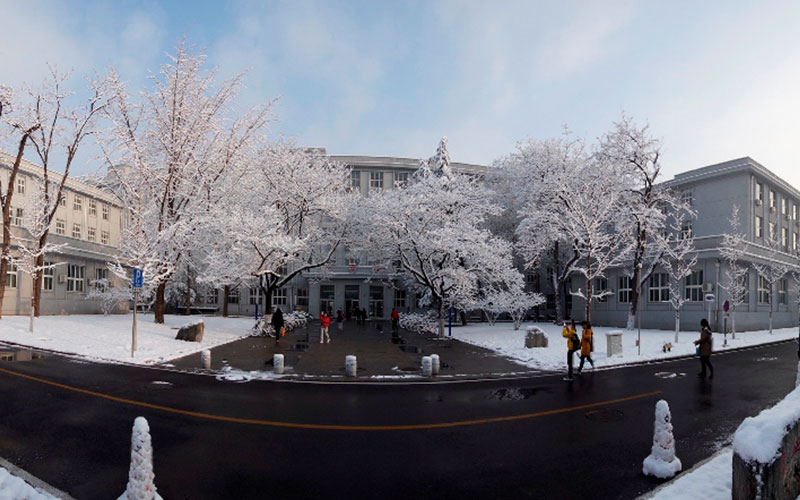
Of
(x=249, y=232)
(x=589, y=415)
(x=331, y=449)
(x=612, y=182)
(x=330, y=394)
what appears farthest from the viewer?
(x=612, y=182)

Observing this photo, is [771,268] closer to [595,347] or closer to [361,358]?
[595,347]

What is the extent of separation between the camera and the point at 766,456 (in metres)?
4.61

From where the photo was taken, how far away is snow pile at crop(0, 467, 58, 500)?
5113 millimetres

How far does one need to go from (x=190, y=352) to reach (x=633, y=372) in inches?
648

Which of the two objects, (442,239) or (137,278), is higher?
(442,239)

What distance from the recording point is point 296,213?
3266 centimetres

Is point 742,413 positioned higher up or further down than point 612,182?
further down

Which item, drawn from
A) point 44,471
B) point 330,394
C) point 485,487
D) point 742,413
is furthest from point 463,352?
point 44,471

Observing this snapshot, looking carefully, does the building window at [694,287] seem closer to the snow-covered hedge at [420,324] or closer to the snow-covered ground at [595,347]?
the snow-covered ground at [595,347]

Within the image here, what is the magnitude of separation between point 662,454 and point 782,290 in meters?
45.4

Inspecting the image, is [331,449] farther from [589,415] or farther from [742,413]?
[742,413]

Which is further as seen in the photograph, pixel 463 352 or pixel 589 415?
pixel 463 352

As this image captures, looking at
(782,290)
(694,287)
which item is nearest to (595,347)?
(694,287)

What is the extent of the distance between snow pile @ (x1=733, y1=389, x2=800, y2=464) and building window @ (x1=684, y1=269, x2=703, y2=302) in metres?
31.3
